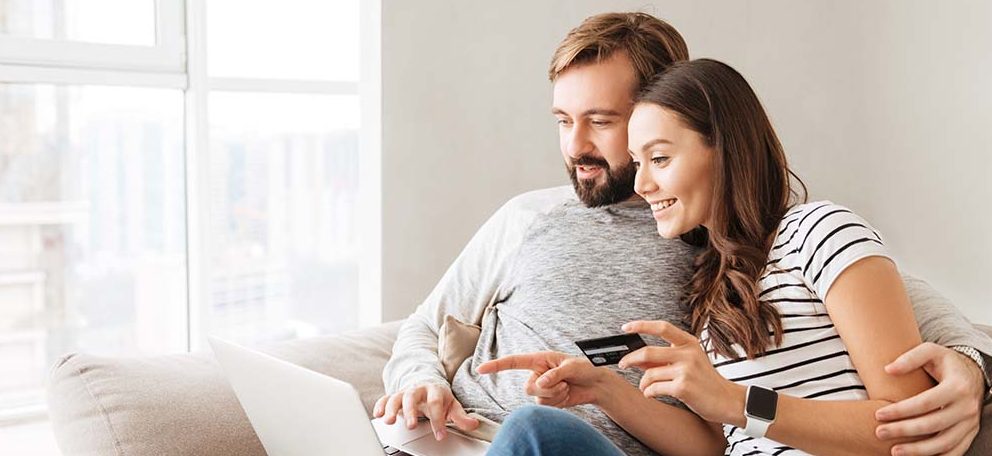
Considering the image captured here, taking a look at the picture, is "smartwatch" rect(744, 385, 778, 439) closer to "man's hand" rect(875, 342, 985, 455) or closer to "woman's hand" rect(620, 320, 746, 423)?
"woman's hand" rect(620, 320, 746, 423)

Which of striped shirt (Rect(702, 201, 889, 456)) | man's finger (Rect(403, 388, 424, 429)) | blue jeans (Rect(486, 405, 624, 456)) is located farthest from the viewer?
man's finger (Rect(403, 388, 424, 429))

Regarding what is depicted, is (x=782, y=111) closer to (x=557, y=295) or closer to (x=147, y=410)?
(x=557, y=295)

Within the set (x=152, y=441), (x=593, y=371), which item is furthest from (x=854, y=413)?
(x=152, y=441)

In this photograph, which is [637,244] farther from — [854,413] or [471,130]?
[471,130]

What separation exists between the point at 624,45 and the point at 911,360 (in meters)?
0.72

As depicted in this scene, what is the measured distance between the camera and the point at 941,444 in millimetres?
1327

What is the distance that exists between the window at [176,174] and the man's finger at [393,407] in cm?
129

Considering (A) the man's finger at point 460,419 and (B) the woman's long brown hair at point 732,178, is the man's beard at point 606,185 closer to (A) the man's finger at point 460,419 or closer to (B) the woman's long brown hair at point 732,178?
(B) the woman's long brown hair at point 732,178

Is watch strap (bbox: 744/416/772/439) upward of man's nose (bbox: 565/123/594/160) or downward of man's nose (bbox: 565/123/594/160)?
downward

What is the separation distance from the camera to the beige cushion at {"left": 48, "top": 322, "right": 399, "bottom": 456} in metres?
1.55

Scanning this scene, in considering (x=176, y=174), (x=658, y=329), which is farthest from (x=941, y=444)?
(x=176, y=174)

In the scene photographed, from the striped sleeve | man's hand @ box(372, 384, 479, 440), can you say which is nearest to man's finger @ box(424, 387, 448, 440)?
man's hand @ box(372, 384, 479, 440)

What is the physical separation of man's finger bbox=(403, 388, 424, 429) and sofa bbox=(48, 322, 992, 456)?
29 centimetres

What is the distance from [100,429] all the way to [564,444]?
787 mm
